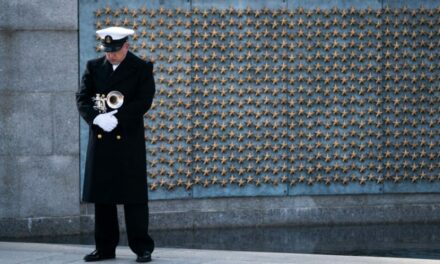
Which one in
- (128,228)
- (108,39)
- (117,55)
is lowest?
(128,228)

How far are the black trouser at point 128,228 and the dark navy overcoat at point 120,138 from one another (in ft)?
0.46

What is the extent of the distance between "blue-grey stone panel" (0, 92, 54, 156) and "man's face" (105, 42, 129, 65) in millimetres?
4033

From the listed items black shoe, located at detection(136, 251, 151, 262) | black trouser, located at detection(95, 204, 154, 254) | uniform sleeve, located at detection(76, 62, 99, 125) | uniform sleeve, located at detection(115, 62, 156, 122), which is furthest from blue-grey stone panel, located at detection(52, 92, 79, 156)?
black shoe, located at detection(136, 251, 151, 262)

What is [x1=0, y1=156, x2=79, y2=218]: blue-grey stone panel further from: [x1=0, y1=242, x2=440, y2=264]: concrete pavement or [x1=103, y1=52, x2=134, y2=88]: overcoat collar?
[x1=103, y1=52, x2=134, y2=88]: overcoat collar

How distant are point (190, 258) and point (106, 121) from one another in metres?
1.62

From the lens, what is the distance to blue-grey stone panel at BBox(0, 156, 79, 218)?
13781 mm

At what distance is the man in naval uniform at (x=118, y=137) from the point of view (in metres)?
9.87

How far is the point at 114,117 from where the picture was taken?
9.82 meters

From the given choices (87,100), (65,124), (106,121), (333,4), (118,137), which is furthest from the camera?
(333,4)

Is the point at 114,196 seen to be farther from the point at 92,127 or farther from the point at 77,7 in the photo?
the point at 77,7

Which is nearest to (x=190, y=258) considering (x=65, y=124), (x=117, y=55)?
(x=117, y=55)

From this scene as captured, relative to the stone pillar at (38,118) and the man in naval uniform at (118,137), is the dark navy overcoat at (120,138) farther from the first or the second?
the stone pillar at (38,118)

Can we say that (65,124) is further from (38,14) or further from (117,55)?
(117,55)

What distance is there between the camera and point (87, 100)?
10031 millimetres
